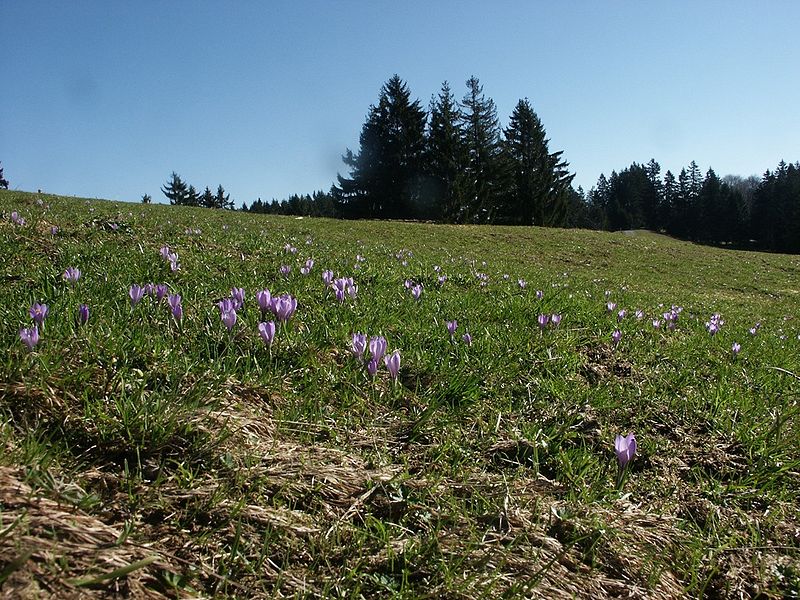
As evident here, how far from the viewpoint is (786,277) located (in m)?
23.2

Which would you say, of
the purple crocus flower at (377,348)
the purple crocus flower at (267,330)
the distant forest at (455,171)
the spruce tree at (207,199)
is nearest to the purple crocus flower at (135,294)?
the purple crocus flower at (267,330)

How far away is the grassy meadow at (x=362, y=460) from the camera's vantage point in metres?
1.44

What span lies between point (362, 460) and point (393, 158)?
56854 millimetres

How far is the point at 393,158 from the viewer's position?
5625 centimetres

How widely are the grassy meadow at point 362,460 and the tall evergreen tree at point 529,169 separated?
5488 cm

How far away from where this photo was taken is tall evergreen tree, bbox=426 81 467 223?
49.2 metres

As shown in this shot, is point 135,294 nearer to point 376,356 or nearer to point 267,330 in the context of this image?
point 267,330

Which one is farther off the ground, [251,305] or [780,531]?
[251,305]

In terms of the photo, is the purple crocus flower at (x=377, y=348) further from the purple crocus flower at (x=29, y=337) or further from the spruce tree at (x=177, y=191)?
the spruce tree at (x=177, y=191)

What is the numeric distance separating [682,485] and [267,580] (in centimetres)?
196

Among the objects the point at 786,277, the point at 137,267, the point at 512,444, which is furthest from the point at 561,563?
the point at 786,277

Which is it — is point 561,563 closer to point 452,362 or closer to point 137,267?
point 452,362

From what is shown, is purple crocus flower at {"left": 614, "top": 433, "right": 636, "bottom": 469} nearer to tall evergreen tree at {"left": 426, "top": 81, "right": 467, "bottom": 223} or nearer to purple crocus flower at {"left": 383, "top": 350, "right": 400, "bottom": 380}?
purple crocus flower at {"left": 383, "top": 350, "right": 400, "bottom": 380}

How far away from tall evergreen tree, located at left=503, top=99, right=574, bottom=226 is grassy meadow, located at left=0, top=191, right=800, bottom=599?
54.9m
